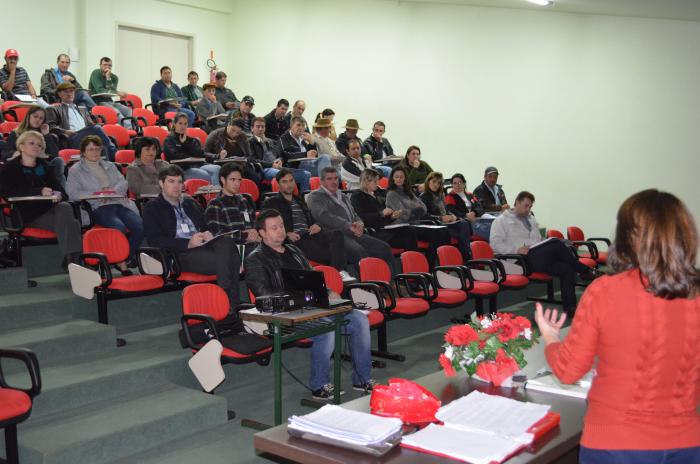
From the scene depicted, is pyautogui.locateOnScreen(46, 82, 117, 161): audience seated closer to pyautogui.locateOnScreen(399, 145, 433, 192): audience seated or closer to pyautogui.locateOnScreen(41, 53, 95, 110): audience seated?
pyautogui.locateOnScreen(41, 53, 95, 110): audience seated

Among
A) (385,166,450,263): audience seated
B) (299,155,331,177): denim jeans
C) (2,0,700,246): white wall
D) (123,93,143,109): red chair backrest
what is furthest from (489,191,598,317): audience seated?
(123,93,143,109): red chair backrest

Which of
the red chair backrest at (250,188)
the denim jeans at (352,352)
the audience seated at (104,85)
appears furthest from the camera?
the audience seated at (104,85)

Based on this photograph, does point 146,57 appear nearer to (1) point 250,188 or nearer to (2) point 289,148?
(2) point 289,148

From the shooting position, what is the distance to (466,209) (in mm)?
9133

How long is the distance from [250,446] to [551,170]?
7.86 meters

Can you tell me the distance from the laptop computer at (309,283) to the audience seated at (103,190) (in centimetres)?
209

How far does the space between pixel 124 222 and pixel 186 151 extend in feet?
7.82

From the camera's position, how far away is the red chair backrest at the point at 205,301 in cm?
468

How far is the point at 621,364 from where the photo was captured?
6.02 feet

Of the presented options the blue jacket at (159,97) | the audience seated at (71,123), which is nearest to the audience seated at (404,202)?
the audience seated at (71,123)

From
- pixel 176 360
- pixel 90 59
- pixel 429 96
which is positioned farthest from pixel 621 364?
pixel 90 59

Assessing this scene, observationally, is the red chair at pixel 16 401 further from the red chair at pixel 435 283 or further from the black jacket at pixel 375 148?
the black jacket at pixel 375 148

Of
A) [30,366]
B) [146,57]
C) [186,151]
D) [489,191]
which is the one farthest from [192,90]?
[30,366]

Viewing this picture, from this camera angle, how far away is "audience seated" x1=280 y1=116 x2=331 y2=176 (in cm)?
952
